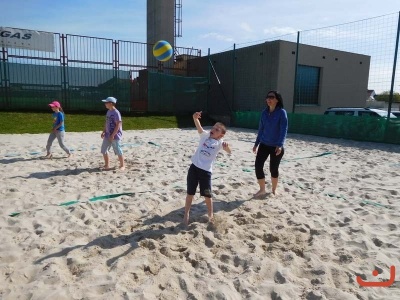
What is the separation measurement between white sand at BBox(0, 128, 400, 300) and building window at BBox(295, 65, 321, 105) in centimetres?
1286

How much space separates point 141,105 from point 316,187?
50.4ft

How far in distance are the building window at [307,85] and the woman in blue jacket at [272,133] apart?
1453 cm

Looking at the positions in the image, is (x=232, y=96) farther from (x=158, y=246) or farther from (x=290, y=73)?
(x=158, y=246)


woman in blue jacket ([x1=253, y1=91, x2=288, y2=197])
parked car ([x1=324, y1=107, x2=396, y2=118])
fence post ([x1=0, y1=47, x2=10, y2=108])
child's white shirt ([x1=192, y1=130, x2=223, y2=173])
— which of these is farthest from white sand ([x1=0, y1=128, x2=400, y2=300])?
fence post ([x1=0, y1=47, x2=10, y2=108])

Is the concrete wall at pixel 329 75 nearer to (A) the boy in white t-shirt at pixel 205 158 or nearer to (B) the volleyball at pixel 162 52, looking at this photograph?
(B) the volleyball at pixel 162 52

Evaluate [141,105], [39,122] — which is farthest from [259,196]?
[141,105]

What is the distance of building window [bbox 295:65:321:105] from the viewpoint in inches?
738

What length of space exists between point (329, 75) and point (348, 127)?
8462 millimetres

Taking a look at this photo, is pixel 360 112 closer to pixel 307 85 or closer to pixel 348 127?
pixel 348 127

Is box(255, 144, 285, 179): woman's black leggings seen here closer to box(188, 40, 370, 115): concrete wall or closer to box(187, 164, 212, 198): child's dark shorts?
box(187, 164, 212, 198): child's dark shorts

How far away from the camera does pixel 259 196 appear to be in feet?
16.5

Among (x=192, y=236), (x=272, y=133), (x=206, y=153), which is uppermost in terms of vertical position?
(x=272, y=133)

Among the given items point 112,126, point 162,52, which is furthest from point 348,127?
point 112,126

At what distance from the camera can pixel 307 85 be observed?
19141 mm
